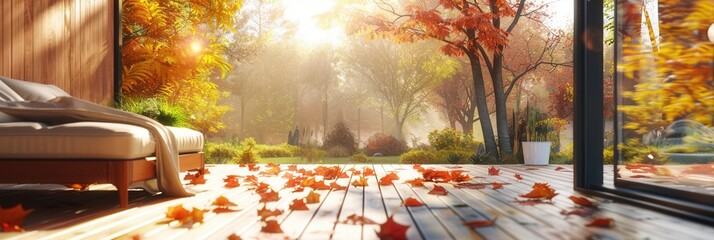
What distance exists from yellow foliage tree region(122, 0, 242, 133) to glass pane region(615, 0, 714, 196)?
5.30 meters

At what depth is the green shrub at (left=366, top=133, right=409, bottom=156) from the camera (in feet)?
39.3

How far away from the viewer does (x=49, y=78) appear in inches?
198

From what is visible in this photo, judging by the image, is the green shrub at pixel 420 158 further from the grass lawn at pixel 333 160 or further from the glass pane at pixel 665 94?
the glass pane at pixel 665 94

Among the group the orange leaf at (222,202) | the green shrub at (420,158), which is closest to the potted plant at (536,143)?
the green shrub at (420,158)

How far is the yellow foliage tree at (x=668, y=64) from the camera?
3418 mm

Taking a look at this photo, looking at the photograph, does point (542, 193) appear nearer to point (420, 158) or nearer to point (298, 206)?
point (298, 206)

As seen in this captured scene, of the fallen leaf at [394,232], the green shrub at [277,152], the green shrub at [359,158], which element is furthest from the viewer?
the green shrub at [277,152]

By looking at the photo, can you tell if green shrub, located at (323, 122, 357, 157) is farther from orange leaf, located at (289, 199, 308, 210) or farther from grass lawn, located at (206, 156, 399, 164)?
orange leaf, located at (289, 199, 308, 210)

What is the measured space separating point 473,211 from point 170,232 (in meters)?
1.38

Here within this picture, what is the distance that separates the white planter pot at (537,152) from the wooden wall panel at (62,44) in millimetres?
4915

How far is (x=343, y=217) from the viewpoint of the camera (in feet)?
8.66

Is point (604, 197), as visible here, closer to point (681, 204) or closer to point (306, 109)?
point (681, 204)

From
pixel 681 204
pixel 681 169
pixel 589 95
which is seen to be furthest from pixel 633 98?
pixel 681 204

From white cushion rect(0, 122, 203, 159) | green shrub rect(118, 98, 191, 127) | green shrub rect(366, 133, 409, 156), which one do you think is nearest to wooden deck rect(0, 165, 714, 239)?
white cushion rect(0, 122, 203, 159)
